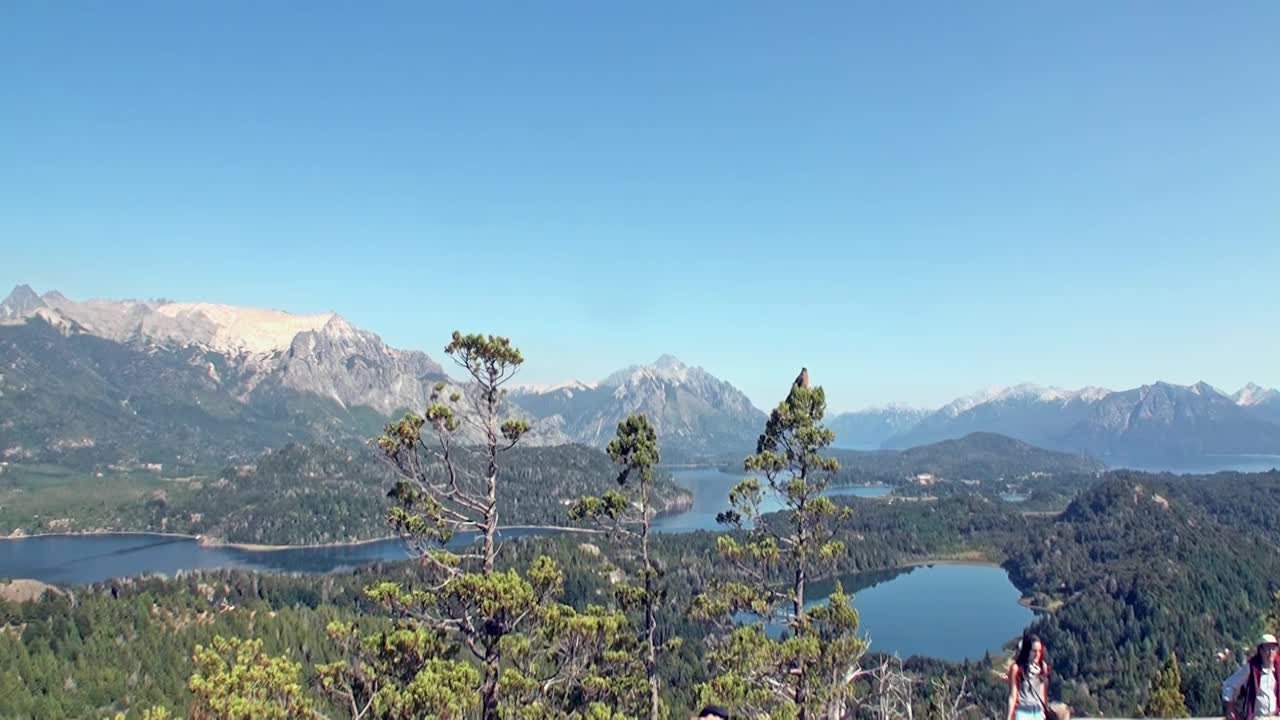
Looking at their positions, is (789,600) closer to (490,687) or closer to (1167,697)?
(490,687)

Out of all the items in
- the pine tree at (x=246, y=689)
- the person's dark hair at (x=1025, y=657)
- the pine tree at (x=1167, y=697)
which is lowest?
the pine tree at (x=1167, y=697)

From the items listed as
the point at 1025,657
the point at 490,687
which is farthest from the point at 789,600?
the point at 1025,657

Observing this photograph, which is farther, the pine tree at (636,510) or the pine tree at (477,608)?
the pine tree at (636,510)

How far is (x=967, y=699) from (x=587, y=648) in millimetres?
119606

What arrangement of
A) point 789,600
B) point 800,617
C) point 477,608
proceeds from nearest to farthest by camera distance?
point 477,608, point 800,617, point 789,600

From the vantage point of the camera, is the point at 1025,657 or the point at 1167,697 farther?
the point at 1167,697

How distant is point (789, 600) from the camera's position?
3008 cm

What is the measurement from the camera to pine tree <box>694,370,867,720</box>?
88.6 feet

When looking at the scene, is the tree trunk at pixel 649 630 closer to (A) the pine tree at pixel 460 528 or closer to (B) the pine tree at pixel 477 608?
(B) the pine tree at pixel 477 608

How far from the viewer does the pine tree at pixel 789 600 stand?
2700 centimetres

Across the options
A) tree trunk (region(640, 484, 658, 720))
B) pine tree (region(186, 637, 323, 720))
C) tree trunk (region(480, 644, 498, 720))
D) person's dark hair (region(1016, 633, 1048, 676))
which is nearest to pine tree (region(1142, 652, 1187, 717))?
tree trunk (region(640, 484, 658, 720))

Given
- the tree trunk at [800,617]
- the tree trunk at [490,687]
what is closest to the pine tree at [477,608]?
the tree trunk at [490,687]

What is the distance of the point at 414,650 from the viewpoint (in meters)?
22.0

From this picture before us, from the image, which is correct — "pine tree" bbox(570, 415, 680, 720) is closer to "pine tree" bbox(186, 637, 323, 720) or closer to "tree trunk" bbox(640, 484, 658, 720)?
"tree trunk" bbox(640, 484, 658, 720)
